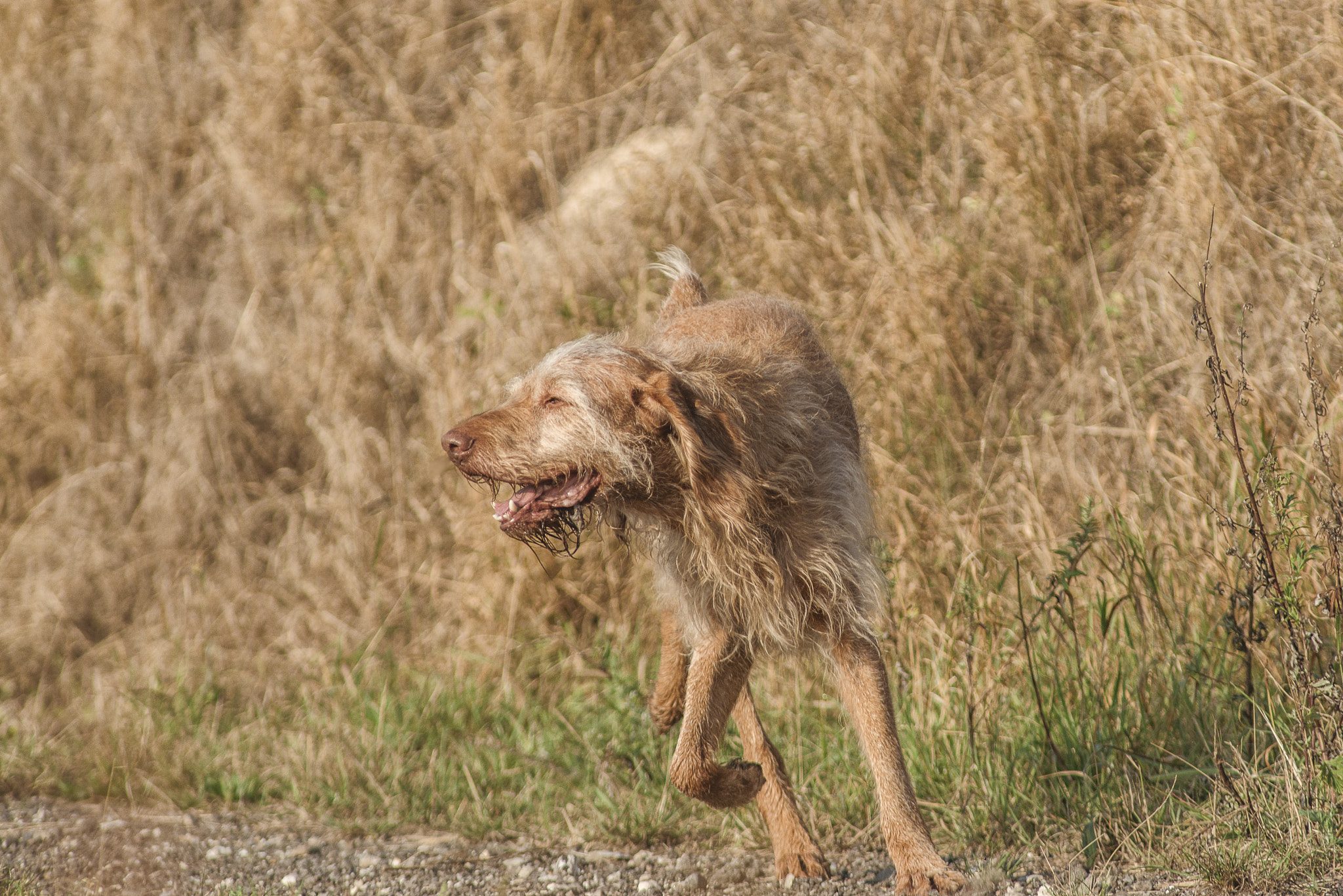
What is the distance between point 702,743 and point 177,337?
559 cm

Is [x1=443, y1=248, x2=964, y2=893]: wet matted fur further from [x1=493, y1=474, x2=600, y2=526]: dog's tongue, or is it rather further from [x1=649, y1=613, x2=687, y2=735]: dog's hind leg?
[x1=649, y1=613, x2=687, y2=735]: dog's hind leg

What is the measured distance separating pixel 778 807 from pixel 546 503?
1255 millimetres

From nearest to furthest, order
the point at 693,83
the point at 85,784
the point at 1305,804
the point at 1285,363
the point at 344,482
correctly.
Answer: the point at 1305,804 → the point at 1285,363 → the point at 85,784 → the point at 344,482 → the point at 693,83

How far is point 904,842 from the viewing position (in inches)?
134

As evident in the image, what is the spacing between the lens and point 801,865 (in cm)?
368

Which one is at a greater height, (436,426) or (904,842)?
(436,426)

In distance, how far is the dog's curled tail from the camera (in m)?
4.62

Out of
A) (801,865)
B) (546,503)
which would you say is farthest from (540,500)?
(801,865)

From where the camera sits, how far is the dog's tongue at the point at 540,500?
335 cm

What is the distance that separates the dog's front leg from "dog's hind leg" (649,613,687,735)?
42cm

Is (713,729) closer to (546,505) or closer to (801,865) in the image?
(801,865)

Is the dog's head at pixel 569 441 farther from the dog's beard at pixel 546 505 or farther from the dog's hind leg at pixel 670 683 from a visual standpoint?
the dog's hind leg at pixel 670 683

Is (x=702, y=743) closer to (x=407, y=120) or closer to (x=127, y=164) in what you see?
(x=407, y=120)

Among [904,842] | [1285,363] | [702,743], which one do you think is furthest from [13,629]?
[1285,363]
